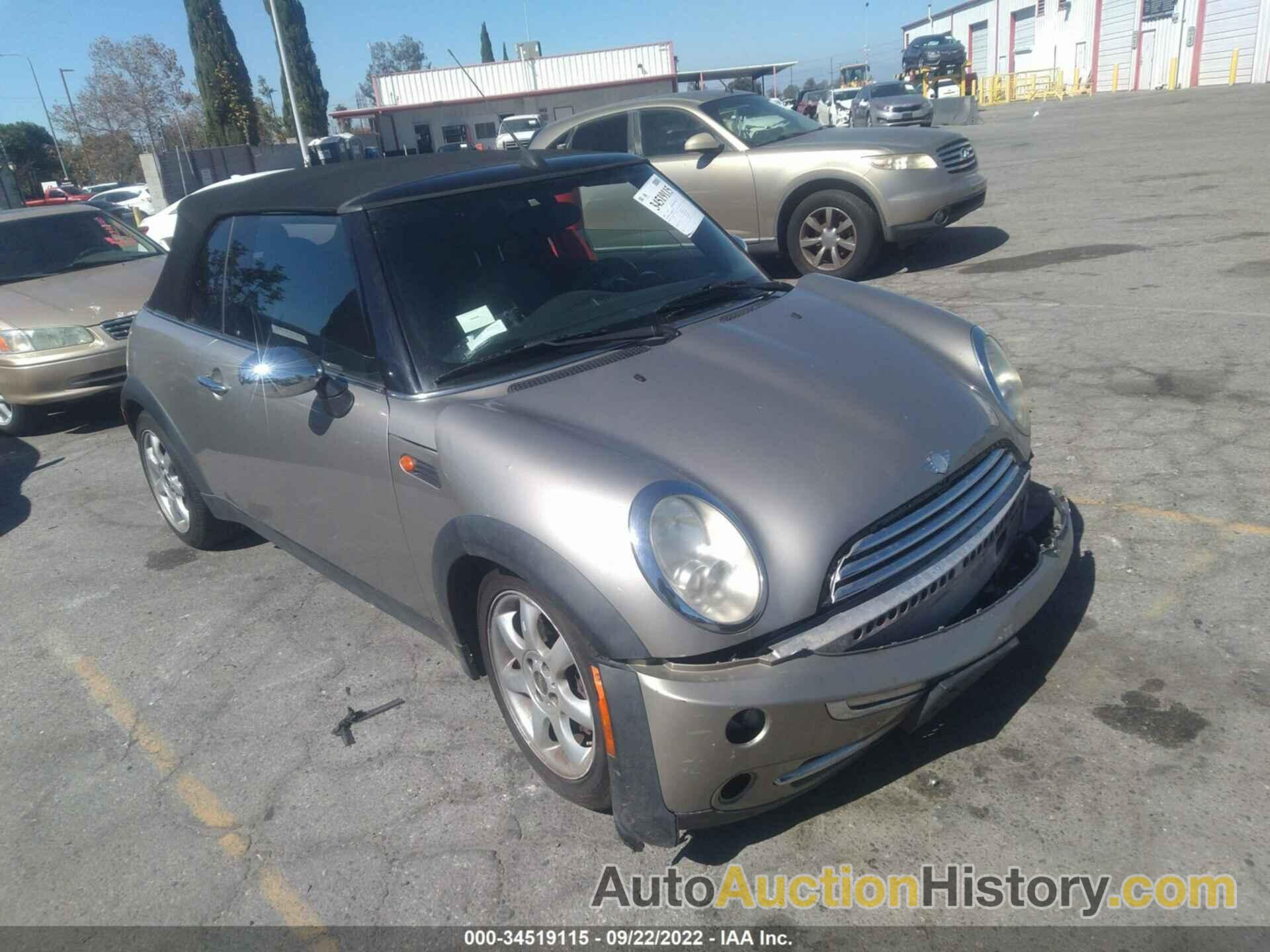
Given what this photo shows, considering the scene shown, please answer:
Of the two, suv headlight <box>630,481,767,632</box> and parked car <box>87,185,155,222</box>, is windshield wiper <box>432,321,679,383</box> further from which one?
parked car <box>87,185,155,222</box>

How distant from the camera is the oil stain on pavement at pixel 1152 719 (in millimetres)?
2693

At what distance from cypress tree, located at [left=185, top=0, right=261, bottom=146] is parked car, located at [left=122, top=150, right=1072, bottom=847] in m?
39.9

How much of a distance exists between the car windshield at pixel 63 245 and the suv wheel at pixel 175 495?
13.6 ft

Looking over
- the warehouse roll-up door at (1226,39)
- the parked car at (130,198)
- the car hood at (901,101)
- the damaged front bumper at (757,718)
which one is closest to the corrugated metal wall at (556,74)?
the parked car at (130,198)

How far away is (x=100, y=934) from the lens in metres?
2.54

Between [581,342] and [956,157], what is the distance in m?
6.91

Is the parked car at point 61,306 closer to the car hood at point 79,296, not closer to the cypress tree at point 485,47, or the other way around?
the car hood at point 79,296

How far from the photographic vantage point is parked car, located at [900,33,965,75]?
38375mm

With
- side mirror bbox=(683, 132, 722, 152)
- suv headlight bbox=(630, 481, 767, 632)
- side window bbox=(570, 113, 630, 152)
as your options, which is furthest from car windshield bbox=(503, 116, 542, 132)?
suv headlight bbox=(630, 481, 767, 632)

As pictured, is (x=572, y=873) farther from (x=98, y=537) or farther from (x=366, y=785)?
(x=98, y=537)

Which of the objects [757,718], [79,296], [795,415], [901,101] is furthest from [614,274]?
[901,101]

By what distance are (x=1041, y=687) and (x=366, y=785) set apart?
2.12 m

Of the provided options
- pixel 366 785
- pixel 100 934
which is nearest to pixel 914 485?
pixel 366 785

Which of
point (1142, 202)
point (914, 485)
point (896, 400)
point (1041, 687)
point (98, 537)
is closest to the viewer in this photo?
point (914, 485)
